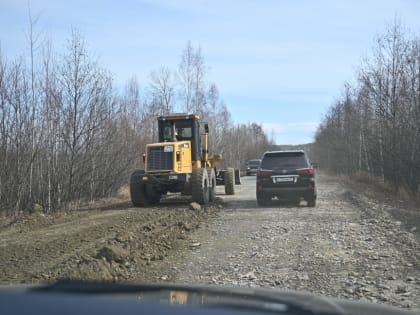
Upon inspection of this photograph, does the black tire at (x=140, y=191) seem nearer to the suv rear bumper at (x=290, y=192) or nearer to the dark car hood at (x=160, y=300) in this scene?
the suv rear bumper at (x=290, y=192)

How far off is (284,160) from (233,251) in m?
6.92

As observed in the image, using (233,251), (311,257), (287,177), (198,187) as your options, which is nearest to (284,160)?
(287,177)

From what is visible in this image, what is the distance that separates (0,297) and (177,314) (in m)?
1.12

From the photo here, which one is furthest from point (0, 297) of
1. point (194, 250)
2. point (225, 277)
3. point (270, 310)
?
point (194, 250)

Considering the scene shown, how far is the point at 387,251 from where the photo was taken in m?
7.68

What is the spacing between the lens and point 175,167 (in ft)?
49.2

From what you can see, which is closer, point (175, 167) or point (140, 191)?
point (175, 167)

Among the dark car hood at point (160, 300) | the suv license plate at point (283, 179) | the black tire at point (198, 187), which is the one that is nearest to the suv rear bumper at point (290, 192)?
the suv license plate at point (283, 179)

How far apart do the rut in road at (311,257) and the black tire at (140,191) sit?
438 centimetres

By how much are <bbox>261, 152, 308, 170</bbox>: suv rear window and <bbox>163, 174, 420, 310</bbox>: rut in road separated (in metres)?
2.75

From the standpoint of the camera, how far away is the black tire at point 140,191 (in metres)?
15.2

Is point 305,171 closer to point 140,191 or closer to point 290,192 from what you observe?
point 290,192

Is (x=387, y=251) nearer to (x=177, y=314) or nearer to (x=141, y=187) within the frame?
(x=177, y=314)

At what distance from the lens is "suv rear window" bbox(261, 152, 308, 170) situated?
1424 centimetres
